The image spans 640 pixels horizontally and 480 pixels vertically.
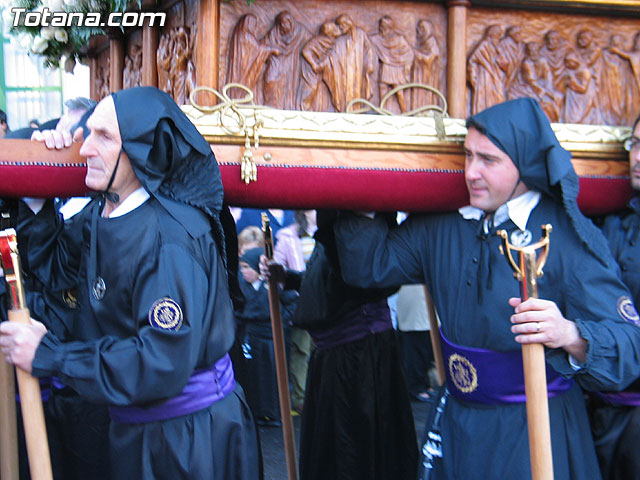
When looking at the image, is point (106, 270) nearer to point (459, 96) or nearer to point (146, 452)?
point (146, 452)

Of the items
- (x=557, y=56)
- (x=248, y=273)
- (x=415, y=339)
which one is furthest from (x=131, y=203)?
(x=415, y=339)

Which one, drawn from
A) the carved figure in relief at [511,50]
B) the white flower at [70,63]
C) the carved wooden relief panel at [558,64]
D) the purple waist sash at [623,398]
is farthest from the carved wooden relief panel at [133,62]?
the purple waist sash at [623,398]

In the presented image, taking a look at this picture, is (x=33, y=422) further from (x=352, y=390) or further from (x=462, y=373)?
(x=352, y=390)

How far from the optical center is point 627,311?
261 cm

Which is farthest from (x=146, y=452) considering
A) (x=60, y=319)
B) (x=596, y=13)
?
(x=596, y=13)

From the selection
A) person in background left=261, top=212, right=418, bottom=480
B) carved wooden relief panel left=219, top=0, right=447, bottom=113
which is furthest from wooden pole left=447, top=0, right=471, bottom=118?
person in background left=261, top=212, right=418, bottom=480

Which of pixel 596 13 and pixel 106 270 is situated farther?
pixel 596 13

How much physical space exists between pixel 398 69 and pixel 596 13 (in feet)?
3.21

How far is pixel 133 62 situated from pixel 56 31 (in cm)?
36

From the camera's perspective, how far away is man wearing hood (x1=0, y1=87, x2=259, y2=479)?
2.22 m

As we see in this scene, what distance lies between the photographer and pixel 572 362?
2467mm

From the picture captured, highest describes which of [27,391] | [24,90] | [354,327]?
[24,90]

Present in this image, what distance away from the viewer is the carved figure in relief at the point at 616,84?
10.4 ft
